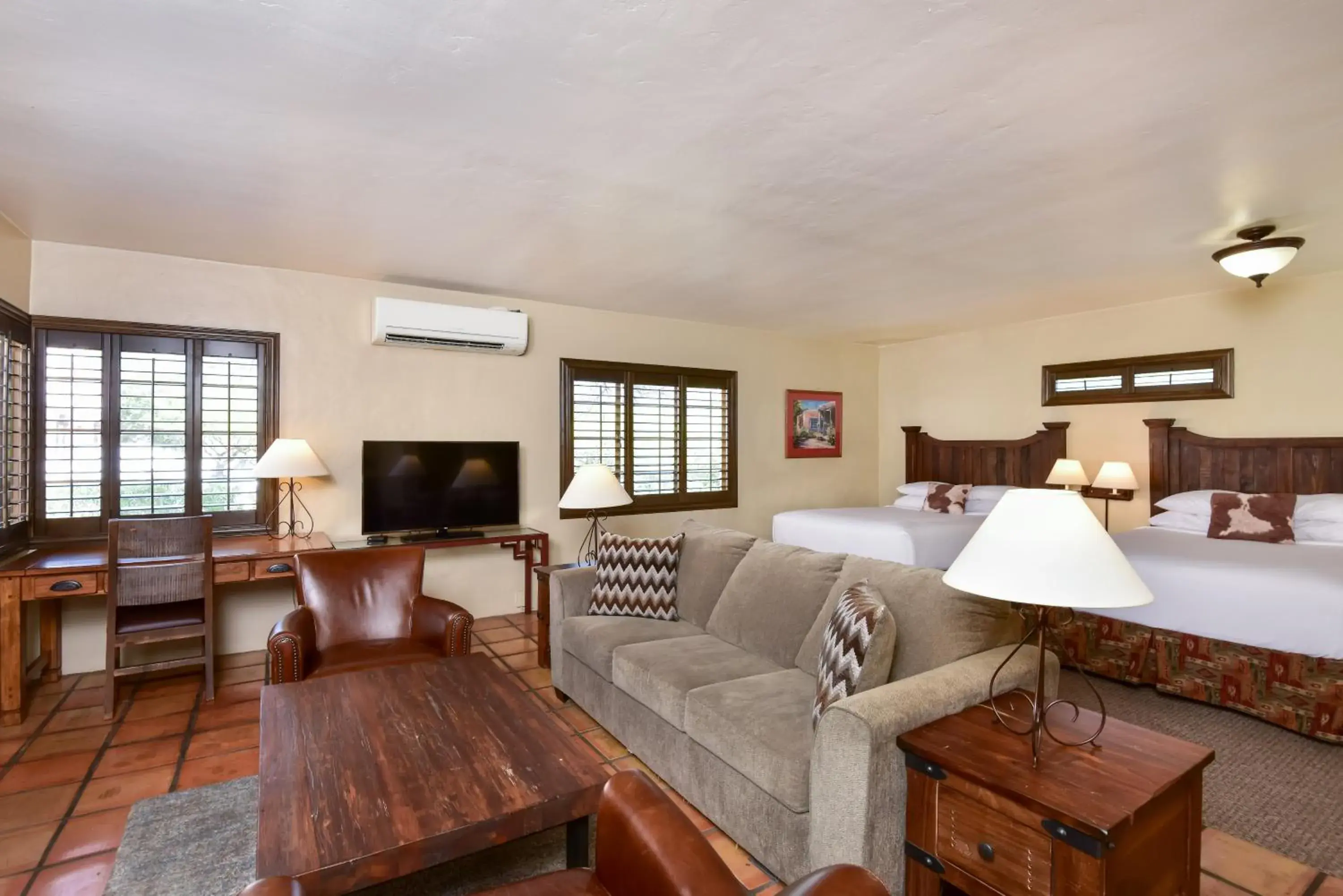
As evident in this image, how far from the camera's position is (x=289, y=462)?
3.87 metres

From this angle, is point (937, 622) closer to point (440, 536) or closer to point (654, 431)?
point (440, 536)

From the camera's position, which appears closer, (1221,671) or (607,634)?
(607,634)

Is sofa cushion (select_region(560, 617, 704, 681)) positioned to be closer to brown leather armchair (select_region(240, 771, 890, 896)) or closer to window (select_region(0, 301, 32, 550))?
brown leather armchair (select_region(240, 771, 890, 896))

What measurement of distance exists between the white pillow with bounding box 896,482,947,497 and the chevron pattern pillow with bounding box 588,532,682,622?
11.7 ft

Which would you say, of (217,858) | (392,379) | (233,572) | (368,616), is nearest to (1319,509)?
(368,616)

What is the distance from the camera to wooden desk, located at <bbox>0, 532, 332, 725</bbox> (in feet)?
10.1

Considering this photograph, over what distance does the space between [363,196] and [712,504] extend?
154 inches

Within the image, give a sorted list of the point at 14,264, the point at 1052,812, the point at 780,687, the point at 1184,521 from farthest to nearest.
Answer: the point at 1184,521, the point at 14,264, the point at 780,687, the point at 1052,812

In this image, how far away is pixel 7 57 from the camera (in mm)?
1940

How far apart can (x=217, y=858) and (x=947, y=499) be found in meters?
5.45

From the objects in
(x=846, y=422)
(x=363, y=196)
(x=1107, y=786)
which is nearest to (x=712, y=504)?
(x=846, y=422)

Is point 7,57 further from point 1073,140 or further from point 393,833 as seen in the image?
point 1073,140

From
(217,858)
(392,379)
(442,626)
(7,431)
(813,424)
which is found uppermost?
(392,379)

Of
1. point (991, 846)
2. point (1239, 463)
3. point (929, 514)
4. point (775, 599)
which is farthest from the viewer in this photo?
point (929, 514)
